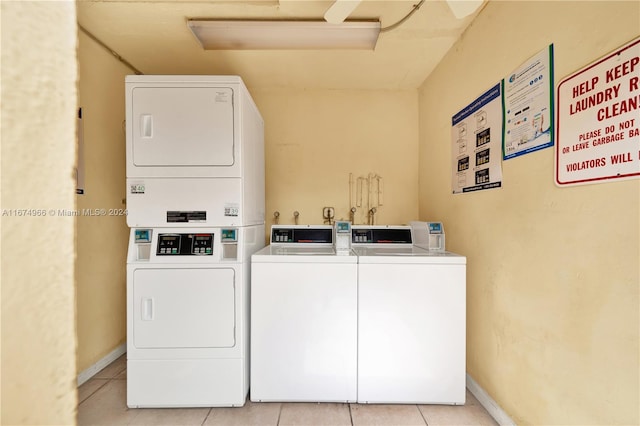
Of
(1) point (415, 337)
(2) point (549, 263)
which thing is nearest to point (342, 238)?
(1) point (415, 337)

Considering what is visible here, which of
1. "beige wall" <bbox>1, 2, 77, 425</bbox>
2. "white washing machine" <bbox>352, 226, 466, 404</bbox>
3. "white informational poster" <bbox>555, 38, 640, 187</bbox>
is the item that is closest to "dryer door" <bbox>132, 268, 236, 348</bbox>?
"white washing machine" <bbox>352, 226, 466, 404</bbox>

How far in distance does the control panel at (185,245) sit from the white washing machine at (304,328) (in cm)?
32

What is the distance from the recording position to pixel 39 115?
32 cm

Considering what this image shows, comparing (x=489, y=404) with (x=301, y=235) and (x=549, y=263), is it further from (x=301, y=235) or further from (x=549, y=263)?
(x=301, y=235)

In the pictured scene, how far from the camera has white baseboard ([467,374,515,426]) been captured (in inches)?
60.4

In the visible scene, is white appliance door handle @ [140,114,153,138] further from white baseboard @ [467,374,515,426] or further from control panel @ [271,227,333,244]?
white baseboard @ [467,374,515,426]

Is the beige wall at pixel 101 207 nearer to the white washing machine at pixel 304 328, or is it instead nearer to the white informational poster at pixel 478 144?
the white washing machine at pixel 304 328

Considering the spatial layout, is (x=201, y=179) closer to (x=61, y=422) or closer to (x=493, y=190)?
(x=61, y=422)

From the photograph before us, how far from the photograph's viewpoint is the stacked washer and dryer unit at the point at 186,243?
171 centimetres

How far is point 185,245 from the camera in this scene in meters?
1.76

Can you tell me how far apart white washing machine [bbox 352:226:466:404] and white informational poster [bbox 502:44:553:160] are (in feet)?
2.40

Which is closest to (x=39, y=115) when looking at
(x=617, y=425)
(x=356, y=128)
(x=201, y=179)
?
(x=201, y=179)

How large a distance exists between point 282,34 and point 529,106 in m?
1.60

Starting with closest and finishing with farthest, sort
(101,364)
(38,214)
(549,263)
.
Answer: (38,214), (549,263), (101,364)
